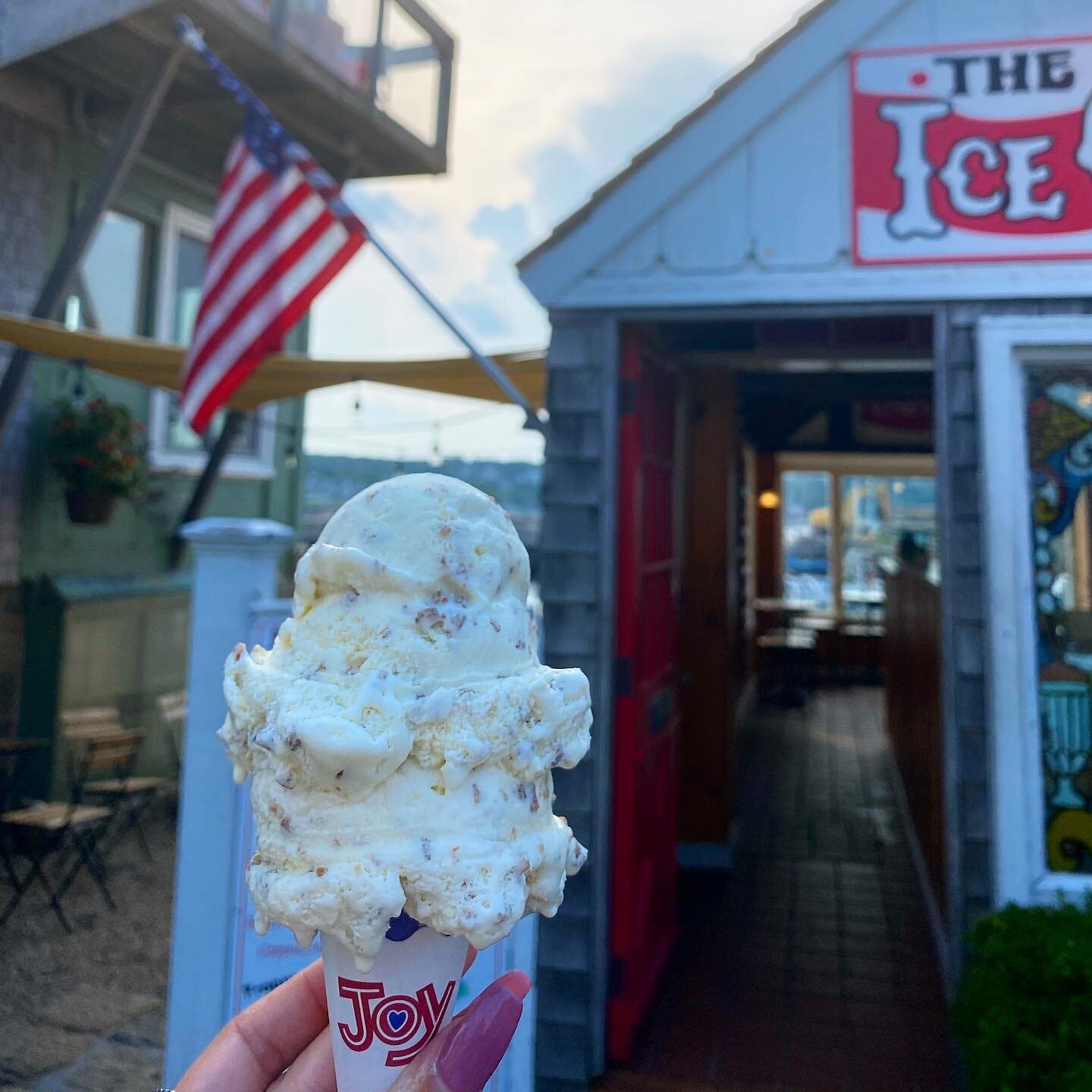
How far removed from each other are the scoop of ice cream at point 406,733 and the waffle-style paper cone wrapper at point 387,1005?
0.38 ft

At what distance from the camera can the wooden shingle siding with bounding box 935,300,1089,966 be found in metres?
3.09

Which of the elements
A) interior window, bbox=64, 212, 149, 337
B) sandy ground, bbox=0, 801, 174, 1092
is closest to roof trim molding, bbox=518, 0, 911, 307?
sandy ground, bbox=0, 801, 174, 1092

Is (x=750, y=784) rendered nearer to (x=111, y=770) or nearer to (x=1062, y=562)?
(x=1062, y=562)

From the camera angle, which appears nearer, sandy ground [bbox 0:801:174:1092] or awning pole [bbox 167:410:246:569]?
sandy ground [bbox 0:801:174:1092]

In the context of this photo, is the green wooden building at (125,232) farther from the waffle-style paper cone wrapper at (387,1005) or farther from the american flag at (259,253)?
the waffle-style paper cone wrapper at (387,1005)

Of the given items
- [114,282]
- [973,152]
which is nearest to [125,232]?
[114,282]

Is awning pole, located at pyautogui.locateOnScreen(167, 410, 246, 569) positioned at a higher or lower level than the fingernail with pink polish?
higher

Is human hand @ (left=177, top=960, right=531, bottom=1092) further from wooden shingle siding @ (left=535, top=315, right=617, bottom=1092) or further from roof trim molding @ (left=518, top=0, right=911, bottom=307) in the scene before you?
roof trim molding @ (left=518, top=0, right=911, bottom=307)

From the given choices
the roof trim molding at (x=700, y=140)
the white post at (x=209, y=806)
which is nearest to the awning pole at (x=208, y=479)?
the roof trim molding at (x=700, y=140)

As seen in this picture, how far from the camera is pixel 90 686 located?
6.94m

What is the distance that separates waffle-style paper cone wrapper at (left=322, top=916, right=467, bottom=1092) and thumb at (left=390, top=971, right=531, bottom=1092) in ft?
0.19

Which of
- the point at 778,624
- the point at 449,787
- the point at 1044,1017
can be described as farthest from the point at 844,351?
the point at 778,624

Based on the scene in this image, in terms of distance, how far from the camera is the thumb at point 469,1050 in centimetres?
121

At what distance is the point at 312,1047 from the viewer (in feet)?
4.93
